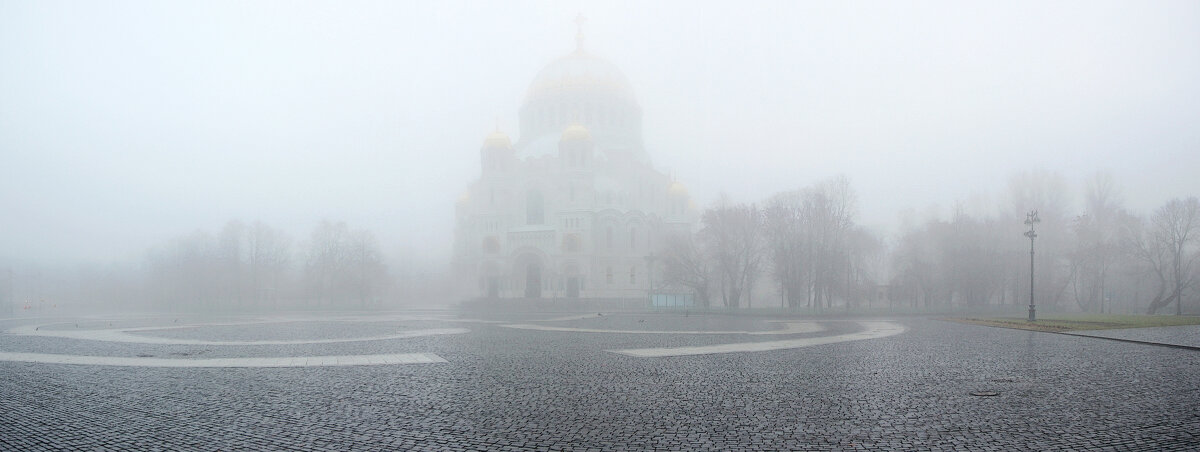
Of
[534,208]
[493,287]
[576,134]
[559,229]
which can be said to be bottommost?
[493,287]

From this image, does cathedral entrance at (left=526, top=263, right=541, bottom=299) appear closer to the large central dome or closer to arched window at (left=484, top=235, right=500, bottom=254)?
arched window at (left=484, top=235, right=500, bottom=254)

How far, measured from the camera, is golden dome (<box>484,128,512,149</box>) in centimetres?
6738

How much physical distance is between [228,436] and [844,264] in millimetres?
42565

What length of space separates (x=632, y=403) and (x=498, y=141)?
61.0 metres

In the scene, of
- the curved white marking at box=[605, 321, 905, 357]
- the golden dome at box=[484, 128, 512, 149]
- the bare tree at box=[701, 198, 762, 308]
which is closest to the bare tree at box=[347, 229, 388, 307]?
the golden dome at box=[484, 128, 512, 149]

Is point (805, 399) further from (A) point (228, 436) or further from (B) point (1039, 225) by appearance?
(B) point (1039, 225)

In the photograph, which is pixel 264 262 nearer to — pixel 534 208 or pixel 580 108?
pixel 534 208

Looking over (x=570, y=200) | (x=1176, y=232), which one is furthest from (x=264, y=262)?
(x=1176, y=232)

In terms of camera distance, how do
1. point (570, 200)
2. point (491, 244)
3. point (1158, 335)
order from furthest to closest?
point (491, 244) < point (570, 200) < point (1158, 335)

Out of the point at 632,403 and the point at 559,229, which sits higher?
the point at 559,229

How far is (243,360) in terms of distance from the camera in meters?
13.8

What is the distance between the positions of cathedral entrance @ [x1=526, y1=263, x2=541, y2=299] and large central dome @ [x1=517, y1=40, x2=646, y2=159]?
1279 centimetres

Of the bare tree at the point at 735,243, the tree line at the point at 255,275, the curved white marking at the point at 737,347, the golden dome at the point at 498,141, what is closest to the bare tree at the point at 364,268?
the tree line at the point at 255,275

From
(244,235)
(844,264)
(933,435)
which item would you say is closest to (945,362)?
(933,435)
